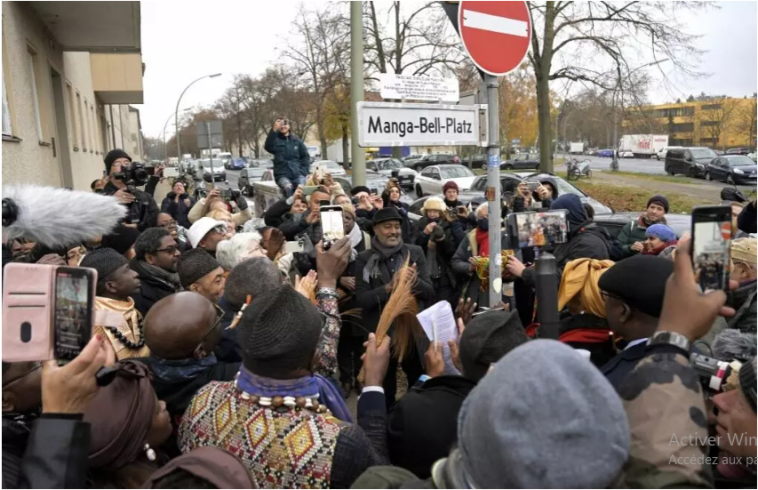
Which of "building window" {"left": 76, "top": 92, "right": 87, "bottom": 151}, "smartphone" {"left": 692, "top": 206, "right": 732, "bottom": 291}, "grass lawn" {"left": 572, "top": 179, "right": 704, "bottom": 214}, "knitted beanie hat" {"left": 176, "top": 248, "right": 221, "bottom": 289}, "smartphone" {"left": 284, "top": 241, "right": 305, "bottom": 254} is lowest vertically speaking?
"grass lawn" {"left": 572, "top": 179, "right": 704, "bottom": 214}

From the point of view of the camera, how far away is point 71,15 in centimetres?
959

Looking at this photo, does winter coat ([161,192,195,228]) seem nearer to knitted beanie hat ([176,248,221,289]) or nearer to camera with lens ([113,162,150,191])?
camera with lens ([113,162,150,191])

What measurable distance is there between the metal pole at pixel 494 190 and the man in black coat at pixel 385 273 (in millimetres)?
715

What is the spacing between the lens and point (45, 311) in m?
1.47

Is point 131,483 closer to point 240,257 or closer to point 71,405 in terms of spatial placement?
point 71,405

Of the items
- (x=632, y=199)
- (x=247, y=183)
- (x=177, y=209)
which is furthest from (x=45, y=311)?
(x=247, y=183)

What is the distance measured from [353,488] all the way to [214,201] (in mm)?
5100

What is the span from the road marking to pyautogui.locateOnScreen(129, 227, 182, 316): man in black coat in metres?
2.39

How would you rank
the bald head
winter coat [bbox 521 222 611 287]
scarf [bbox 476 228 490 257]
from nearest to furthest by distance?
the bald head, winter coat [bbox 521 222 611 287], scarf [bbox 476 228 490 257]

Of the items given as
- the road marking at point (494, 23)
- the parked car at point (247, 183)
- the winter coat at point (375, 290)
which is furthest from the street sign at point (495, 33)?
the parked car at point (247, 183)

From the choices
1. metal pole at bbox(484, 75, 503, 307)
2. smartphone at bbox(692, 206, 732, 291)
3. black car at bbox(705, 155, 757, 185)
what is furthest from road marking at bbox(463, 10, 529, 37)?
black car at bbox(705, 155, 757, 185)

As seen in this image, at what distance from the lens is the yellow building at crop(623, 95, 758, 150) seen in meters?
55.8

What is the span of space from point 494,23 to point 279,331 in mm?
2292

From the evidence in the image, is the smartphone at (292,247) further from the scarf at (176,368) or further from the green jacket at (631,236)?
the green jacket at (631,236)
